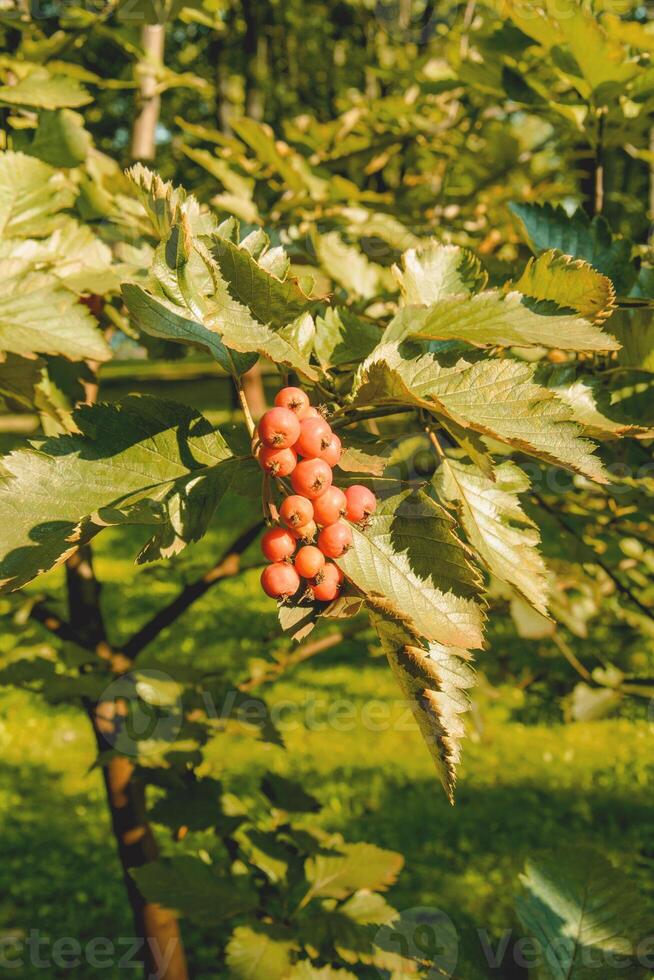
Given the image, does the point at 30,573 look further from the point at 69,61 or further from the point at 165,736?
the point at 69,61

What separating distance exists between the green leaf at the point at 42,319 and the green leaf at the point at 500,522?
1.87 ft

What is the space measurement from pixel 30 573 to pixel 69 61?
2147 mm

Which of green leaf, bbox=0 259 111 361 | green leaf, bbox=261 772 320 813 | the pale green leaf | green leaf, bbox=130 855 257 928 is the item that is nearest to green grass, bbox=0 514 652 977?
green leaf, bbox=261 772 320 813

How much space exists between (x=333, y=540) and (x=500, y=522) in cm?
26

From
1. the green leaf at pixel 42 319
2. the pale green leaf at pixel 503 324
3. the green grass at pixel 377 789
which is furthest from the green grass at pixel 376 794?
the pale green leaf at pixel 503 324

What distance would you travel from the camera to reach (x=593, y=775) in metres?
4.68

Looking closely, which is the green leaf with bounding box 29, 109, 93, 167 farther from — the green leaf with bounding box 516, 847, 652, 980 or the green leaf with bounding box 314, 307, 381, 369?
the green leaf with bounding box 516, 847, 652, 980

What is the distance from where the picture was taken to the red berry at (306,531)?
915mm

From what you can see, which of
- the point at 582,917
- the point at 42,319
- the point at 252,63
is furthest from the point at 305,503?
the point at 252,63

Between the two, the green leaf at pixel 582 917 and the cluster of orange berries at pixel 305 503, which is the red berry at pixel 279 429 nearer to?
the cluster of orange berries at pixel 305 503

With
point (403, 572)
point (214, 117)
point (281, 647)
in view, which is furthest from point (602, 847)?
point (214, 117)

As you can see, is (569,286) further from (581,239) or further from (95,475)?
(95,475)

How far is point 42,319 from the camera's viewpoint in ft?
4.05

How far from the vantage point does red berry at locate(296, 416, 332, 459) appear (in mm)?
913
